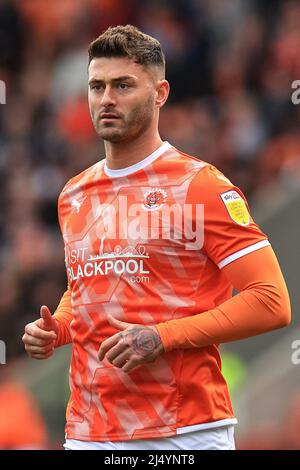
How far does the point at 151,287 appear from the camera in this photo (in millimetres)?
4777

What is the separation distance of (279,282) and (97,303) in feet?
2.51

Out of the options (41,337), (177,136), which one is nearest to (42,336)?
(41,337)

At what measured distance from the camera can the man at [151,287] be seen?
4660 mm

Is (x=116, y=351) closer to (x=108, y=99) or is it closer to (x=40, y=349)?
(x=40, y=349)

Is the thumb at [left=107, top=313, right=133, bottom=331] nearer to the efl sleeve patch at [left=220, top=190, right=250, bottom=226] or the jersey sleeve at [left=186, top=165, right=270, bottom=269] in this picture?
the jersey sleeve at [left=186, top=165, right=270, bottom=269]

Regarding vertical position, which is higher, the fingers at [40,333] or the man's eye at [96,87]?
the man's eye at [96,87]

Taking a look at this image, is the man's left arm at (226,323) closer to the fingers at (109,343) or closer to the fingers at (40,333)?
the fingers at (109,343)

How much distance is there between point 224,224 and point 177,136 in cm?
609

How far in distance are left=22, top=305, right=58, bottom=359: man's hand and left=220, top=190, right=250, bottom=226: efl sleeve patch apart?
87 centimetres

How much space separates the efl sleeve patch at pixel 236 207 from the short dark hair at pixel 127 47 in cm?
68

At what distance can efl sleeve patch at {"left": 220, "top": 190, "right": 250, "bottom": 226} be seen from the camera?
4.75m

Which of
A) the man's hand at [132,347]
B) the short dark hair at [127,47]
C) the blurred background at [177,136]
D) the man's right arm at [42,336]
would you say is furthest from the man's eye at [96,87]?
the blurred background at [177,136]

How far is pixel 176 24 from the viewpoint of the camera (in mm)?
12406

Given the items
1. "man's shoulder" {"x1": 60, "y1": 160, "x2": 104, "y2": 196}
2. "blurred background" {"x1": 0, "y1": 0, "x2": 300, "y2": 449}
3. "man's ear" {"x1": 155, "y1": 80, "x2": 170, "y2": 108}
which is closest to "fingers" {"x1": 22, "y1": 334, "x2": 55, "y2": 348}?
"man's shoulder" {"x1": 60, "y1": 160, "x2": 104, "y2": 196}
